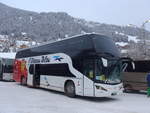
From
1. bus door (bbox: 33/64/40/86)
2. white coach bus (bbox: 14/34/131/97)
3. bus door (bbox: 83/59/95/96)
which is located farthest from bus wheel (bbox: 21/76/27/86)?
bus door (bbox: 83/59/95/96)

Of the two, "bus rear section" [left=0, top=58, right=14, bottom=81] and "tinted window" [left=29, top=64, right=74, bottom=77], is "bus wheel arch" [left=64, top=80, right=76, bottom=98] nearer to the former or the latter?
"tinted window" [left=29, top=64, right=74, bottom=77]

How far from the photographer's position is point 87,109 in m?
11.4

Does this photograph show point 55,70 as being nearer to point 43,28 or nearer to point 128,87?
point 128,87

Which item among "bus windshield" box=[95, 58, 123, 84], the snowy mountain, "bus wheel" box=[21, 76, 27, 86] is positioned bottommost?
"bus wheel" box=[21, 76, 27, 86]

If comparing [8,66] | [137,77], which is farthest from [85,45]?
[8,66]

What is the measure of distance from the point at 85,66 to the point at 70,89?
2.08 meters

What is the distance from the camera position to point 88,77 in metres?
13.9

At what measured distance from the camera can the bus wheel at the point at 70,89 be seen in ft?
49.6

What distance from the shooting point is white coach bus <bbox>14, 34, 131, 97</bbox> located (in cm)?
1359

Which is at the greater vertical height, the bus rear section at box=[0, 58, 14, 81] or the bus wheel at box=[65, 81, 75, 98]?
the bus rear section at box=[0, 58, 14, 81]

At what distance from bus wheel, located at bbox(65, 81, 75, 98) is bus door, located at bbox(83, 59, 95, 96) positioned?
4.06ft

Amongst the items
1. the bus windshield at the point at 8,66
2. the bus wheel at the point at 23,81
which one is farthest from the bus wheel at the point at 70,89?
the bus windshield at the point at 8,66

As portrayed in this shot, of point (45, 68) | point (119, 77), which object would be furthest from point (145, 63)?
point (45, 68)

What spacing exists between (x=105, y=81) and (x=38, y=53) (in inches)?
315
